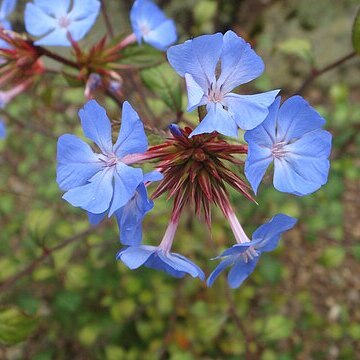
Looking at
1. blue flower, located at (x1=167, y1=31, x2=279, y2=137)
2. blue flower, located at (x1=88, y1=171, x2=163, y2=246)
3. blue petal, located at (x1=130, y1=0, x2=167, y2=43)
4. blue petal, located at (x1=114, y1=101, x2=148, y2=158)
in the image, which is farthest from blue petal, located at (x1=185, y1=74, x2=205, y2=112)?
blue petal, located at (x1=130, y1=0, x2=167, y2=43)

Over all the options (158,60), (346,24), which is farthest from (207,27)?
(346,24)

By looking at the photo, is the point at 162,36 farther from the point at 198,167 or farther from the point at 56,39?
the point at 198,167

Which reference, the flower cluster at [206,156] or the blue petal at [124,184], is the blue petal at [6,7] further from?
the blue petal at [124,184]

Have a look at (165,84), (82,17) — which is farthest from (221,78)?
(82,17)

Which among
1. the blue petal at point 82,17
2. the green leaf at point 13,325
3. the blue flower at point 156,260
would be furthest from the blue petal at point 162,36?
the green leaf at point 13,325

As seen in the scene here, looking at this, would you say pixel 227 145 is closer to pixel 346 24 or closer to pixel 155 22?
pixel 155 22

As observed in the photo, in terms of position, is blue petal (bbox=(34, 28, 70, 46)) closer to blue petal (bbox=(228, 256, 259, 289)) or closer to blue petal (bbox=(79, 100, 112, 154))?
blue petal (bbox=(79, 100, 112, 154))
